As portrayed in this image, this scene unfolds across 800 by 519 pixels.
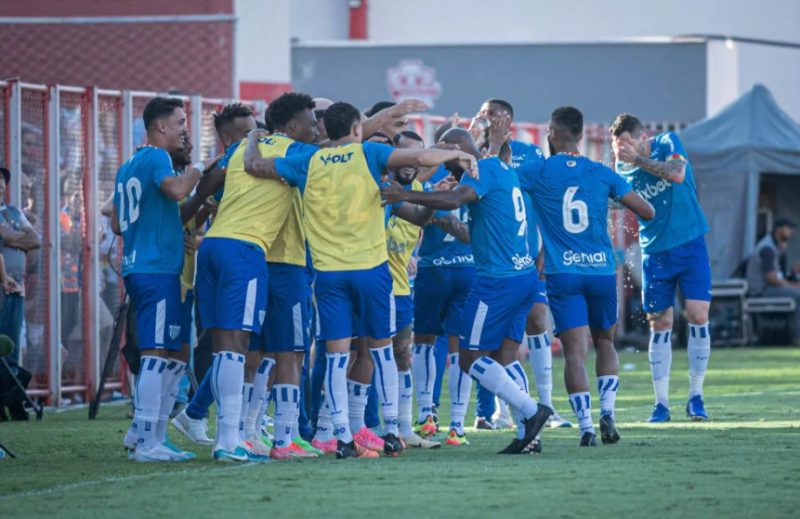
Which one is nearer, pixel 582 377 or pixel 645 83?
pixel 582 377

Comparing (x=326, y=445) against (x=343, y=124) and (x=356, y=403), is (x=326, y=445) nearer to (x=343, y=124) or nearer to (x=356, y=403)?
(x=356, y=403)

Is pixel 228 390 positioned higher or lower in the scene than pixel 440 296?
lower

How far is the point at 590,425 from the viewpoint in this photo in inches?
436

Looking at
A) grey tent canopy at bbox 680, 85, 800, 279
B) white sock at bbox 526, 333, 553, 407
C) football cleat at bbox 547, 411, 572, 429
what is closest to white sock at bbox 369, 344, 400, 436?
white sock at bbox 526, 333, 553, 407

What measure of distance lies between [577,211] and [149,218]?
2.82 metres

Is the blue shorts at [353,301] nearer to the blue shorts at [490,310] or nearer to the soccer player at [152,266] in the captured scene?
the blue shorts at [490,310]

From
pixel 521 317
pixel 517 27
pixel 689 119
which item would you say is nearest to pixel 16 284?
pixel 521 317

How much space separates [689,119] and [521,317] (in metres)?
19.2

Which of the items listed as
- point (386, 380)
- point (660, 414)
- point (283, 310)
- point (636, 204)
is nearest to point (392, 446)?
point (386, 380)

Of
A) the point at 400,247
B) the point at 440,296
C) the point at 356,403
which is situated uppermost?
the point at 400,247

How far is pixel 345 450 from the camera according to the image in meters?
10.4

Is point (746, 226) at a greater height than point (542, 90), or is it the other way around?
point (542, 90)

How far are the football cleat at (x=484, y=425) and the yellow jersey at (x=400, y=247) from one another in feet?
4.90

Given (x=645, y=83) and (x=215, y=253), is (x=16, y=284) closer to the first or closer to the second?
(x=215, y=253)
